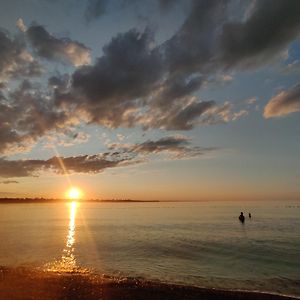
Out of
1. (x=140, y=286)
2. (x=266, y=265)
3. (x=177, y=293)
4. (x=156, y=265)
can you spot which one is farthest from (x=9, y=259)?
(x=266, y=265)

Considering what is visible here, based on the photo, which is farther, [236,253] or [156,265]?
[236,253]

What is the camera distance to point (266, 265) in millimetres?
36125

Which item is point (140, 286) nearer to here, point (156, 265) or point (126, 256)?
point (156, 265)

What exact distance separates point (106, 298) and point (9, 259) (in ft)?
79.0

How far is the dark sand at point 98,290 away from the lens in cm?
2109

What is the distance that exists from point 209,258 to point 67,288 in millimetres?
21643

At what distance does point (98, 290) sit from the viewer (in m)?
22.5

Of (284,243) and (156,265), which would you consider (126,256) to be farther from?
(284,243)

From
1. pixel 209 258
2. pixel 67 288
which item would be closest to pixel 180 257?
pixel 209 258

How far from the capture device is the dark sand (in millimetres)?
21094

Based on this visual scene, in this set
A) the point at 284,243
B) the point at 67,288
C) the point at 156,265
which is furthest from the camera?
the point at 284,243

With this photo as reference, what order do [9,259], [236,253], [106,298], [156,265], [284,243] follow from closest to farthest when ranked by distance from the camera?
[106,298], [156,265], [9,259], [236,253], [284,243]

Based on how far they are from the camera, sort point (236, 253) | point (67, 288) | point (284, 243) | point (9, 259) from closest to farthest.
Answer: point (67, 288) → point (9, 259) → point (236, 253) → point (284, 243)

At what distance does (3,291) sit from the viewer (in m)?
22.0
